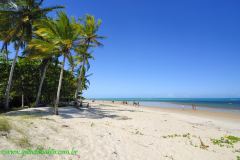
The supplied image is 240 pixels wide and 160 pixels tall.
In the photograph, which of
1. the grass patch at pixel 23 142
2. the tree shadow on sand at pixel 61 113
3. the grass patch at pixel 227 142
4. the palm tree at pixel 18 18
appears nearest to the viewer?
the grass patch at pixel 23 142

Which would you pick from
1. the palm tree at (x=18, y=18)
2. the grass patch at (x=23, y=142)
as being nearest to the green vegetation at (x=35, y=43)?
the palm tree at (x=18, y=18)

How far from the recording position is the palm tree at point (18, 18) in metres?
17.9

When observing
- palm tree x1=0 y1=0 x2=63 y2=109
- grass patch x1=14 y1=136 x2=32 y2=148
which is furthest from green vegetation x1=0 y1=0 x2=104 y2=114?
grass patch x1=14 y1=136 x2=32 y2=148

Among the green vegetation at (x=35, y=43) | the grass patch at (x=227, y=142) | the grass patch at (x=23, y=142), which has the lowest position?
the grass patch at (x=227, y=142)

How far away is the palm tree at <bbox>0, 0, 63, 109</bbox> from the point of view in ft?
58.9

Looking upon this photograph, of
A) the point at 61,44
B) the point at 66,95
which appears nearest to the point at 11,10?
the point at 61,44

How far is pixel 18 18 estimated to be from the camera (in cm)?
1858

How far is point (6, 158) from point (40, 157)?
2.77ft

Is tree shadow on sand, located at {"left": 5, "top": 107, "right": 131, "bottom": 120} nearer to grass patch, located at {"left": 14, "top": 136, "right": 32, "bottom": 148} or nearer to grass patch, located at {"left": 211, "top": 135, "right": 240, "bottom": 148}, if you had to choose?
grass patch, located at {"left": 211, "top": 135, "right": 240, "bottom": 148}

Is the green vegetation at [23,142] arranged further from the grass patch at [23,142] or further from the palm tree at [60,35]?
the palm tree at [60,35]

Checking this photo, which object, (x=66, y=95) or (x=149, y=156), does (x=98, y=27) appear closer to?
(x=66, y=95)

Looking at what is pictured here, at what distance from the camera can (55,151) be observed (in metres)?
6.18

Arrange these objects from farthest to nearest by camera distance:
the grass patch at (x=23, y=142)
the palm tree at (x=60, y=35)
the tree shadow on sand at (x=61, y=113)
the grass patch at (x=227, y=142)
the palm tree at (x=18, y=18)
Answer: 1. the palm tree at (x=18, y=18)
2. the palm tree at (x=60, y=35)
3. the tree shadow on sand at (x=61, y=113)
4. the grass patch at (x=227, y=142)
5. the grass patch at (x=23, y=142)

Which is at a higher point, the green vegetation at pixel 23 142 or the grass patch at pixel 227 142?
the green vegetation at pixel 23 142
